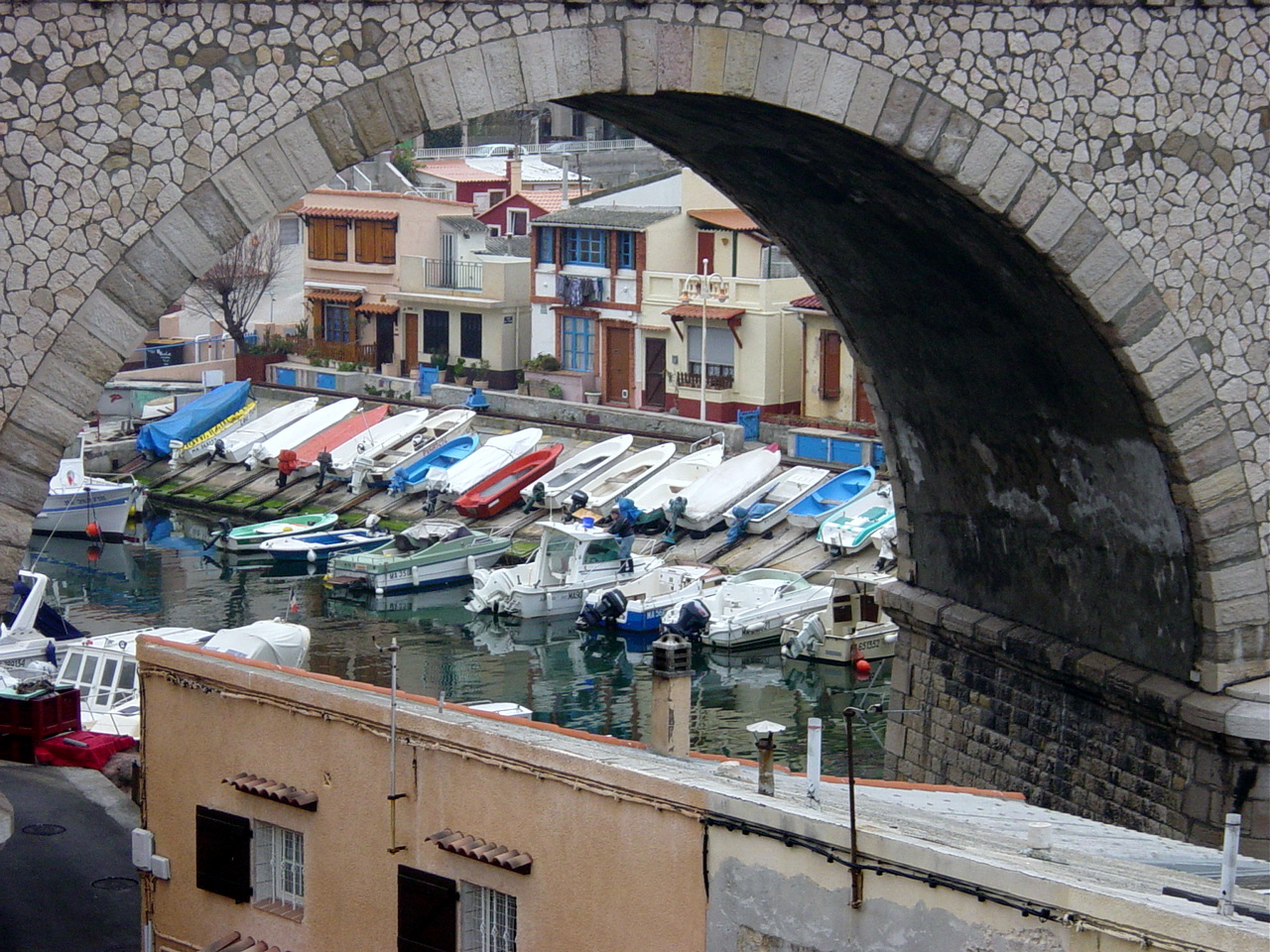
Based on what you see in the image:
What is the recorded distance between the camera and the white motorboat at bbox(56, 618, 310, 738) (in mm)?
19109

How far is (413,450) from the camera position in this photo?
33.7m

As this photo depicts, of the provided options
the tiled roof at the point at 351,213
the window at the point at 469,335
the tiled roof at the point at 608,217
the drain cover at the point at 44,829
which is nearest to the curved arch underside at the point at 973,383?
the drain cover at the point at 44,829

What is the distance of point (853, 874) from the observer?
747cm

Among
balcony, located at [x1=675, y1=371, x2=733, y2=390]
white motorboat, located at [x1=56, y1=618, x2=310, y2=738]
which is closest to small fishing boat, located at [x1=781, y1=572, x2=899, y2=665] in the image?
white motorboat, located at [x1=56, y1=618, x2=310, y2=738]

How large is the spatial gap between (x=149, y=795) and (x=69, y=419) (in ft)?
12.1

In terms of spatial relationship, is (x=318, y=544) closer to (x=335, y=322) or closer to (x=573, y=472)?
(x=573, y=472)

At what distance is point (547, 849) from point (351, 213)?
3296cm

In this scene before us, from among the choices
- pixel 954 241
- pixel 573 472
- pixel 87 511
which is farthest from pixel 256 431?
pixel 954 241

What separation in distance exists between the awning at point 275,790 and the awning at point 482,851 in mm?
945

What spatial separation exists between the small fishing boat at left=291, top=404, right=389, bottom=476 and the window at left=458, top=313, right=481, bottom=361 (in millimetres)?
3142

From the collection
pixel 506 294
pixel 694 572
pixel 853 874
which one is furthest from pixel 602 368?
pixel 853 874

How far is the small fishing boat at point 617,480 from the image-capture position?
98.8 feet

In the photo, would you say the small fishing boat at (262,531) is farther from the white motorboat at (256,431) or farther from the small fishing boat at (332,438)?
the white motorboat at (256,431)

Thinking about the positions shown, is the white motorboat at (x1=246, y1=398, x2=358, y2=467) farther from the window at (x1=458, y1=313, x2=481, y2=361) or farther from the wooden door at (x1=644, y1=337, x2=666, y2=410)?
the wooden door at (x1=644, y1=337, x2=666, y2=410)
